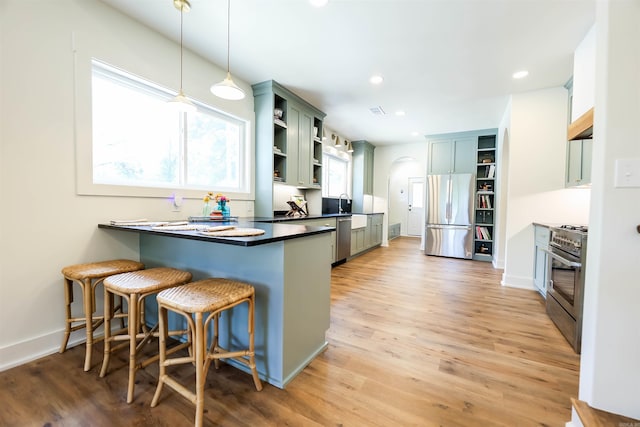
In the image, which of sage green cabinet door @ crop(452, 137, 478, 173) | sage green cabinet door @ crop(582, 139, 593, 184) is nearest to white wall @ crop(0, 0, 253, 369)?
sage green cabinet door @ crop(582, 139, 593, 184)

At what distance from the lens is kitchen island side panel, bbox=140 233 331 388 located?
154cm

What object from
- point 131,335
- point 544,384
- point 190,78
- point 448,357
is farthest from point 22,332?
point 544,384

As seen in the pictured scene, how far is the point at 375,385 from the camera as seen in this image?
1.57 metres

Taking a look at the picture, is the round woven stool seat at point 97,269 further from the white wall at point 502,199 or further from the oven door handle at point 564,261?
the white wall at point 502,199

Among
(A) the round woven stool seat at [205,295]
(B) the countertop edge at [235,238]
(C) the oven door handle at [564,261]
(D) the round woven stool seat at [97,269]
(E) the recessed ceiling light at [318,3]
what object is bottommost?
(A) the round woven stool seat at [205,295]

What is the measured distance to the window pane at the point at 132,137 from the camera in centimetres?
219

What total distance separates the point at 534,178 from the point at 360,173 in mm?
3574

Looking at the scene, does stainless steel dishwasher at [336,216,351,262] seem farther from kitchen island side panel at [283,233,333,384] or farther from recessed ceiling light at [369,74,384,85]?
kitchen island side panel at [283,233,333,384]

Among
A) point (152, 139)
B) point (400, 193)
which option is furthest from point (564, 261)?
point (400, 193)

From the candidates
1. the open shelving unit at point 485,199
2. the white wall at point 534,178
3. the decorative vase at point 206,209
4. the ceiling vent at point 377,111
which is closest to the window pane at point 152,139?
the decorative vase at point 206,209

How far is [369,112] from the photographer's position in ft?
14.5

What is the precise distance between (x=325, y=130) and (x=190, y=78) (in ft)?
9.97

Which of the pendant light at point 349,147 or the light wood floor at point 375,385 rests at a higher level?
the pendant light at point 349,147

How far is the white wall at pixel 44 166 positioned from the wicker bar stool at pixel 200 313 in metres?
1.16
